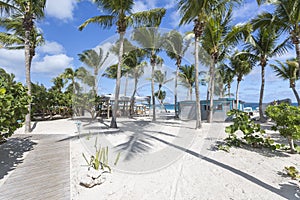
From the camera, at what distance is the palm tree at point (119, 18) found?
899 centimetres

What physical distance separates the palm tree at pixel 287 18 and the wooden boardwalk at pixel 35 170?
10.5m

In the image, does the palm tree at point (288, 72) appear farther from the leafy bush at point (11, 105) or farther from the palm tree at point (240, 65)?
the leafy bush at point (11, 105)

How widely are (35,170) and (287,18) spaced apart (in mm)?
11393

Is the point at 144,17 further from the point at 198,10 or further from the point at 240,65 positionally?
the point at 240,65

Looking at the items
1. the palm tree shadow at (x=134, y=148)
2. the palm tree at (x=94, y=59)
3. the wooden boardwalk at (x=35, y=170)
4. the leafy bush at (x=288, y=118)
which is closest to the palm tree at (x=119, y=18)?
the palm tree shadow at (x=134, y=148)

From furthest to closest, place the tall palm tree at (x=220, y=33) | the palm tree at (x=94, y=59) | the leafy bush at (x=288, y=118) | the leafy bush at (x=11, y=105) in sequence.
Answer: the palm tree at (x=94, y=59) → the tall palm tree at (x=220, y=33) → the leafy bush at (x=288, y=118) → the leafy bush at (x=11, y=105)

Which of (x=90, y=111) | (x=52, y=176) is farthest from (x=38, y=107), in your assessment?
(x=52, y=176)

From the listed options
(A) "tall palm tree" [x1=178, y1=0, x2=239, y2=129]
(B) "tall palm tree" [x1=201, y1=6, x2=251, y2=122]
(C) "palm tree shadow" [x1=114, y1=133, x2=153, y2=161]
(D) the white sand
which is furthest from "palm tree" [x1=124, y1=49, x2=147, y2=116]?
(D) the white sand

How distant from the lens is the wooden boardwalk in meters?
3.04

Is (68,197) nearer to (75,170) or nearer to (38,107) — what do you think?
(75,170)

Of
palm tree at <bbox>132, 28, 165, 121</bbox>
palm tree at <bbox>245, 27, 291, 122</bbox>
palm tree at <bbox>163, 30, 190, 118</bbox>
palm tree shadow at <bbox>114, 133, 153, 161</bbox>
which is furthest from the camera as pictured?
palm tree at <bbox>163, 30, 190, 118</bbox>

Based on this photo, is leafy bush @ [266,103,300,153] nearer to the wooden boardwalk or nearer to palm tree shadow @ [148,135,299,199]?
palm tree shadow @ [148,135,299,199]

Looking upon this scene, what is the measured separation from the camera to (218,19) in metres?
10.3

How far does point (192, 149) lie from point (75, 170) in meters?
3.47
